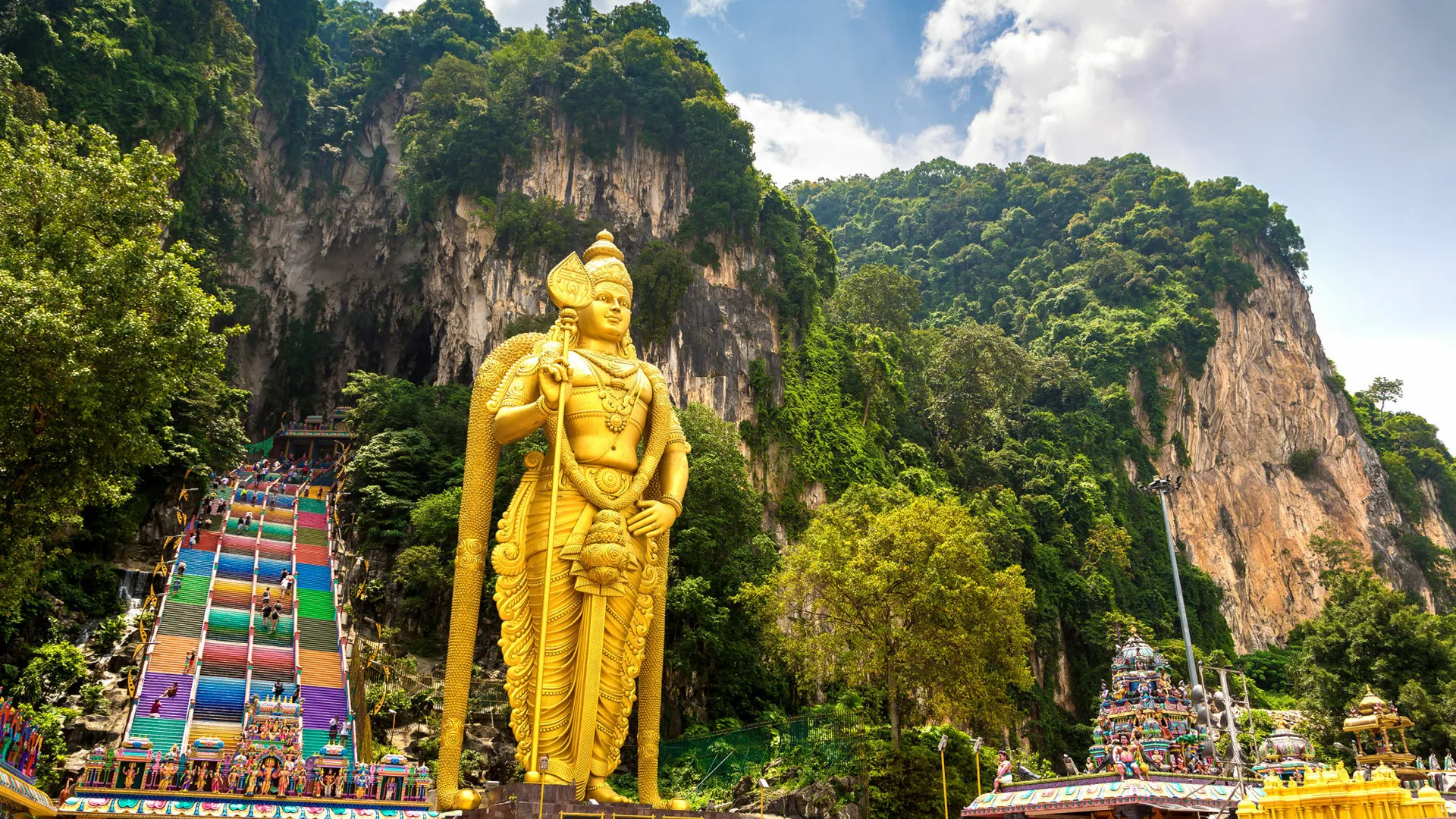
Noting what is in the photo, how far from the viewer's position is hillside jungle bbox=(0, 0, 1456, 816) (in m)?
10.6

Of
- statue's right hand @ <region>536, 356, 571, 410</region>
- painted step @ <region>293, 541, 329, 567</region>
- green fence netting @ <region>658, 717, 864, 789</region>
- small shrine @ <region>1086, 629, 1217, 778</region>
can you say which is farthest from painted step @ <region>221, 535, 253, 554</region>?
small shrine @ <region>1086, 629, 1217, 778</region>

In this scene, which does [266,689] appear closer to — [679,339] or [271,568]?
[271,568]

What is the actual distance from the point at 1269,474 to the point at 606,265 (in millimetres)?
35366

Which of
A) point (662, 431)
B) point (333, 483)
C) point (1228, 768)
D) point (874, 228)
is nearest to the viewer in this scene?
point (662, 431)

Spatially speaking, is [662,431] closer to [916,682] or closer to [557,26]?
[916,682]

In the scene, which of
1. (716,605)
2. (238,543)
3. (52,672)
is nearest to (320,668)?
(52,672)

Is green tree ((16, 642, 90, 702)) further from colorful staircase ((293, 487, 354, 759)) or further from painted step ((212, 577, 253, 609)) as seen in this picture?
colorful staircase ((293, 487, 354, 759))

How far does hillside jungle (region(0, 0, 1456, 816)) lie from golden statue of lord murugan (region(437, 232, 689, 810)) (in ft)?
14.4

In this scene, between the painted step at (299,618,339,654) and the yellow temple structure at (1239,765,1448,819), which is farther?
the painted step at (299,618,339,654)

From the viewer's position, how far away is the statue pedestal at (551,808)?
671 cm

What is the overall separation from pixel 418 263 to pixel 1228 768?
24.6 meters

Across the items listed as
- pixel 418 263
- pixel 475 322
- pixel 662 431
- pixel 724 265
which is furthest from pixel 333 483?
pixel 662 431

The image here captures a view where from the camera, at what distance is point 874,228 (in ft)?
162

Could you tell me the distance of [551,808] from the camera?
6738 millimetres
